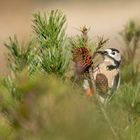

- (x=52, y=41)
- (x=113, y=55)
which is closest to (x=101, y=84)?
(x=52, y=41)

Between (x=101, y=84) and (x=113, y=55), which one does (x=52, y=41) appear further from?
(x=113, y=55)

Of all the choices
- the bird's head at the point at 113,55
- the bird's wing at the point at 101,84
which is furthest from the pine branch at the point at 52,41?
the bird's head at the point at 113,55

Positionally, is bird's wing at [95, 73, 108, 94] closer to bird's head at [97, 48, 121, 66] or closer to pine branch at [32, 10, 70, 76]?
pine branch at [32, 10, 70, 76]

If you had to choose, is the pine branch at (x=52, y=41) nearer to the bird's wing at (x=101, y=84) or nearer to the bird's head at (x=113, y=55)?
the bird's wing at (x=101, y=84)

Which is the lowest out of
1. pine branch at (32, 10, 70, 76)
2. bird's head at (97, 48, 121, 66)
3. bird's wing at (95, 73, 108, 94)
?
bird's head at (97, 48, 121, 66)

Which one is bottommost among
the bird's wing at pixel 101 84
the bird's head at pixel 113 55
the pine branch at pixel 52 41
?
the bird's head at pixel 113 55

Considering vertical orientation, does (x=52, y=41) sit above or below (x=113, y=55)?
above

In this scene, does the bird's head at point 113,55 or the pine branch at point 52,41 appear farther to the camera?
the bird's head at point 113,55

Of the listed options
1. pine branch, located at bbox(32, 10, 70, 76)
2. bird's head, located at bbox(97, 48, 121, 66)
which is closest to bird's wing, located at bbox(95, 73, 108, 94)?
pine branch, located at bbox(32, 10, 70, 76)

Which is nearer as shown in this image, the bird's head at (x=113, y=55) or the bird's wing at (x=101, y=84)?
the bird's wing at (x=101, y=84)

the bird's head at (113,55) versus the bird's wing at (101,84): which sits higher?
the bird's wing at (101,84)

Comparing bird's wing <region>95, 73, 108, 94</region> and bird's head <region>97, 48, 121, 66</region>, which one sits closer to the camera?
bird's wing <region>95, 73, 108, 94</region>

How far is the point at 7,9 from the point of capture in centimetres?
715

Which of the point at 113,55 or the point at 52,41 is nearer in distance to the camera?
the point at 52,41
